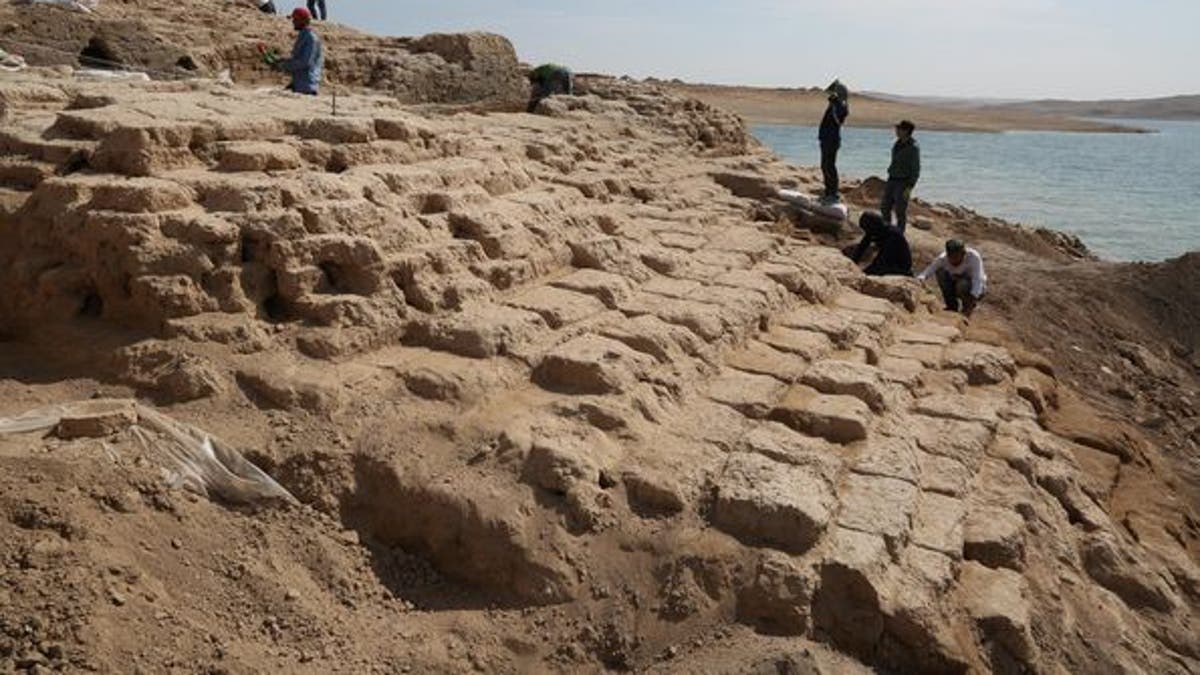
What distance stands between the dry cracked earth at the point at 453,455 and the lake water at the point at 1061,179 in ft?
24.9

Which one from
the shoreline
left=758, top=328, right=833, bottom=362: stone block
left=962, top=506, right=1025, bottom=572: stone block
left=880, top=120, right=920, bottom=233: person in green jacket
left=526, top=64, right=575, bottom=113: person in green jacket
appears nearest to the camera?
left=962, top=506, right=1025, bottom=572: stone block

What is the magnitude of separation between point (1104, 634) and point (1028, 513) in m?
0.54

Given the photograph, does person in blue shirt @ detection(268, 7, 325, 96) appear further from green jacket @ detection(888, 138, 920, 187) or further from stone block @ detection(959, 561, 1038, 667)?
stone block @ detection(959, 561, 1038, 667)

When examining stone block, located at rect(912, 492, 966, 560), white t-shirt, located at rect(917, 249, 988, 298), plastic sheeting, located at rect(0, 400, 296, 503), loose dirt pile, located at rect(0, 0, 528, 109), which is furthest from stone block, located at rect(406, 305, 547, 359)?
loose dirt pile, located at rect(0, 0, 528, 109)

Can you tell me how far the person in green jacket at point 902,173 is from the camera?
7523 millimetres

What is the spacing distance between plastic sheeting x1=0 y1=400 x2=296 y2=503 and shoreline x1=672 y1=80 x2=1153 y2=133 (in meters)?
34.0

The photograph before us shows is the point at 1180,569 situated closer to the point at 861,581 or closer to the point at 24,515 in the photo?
the point at 861,581

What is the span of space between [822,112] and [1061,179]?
15.8 metres

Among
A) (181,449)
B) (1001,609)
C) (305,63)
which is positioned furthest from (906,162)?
(181,449)

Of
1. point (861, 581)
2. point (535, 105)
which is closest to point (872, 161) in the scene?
point (535, 105)

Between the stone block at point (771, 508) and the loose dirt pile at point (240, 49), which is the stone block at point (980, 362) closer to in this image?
the stone block at point (771, 508)

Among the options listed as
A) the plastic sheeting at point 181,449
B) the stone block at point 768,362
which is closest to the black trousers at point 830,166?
the stone block at point 768,362

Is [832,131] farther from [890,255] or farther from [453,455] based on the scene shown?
[453,455]

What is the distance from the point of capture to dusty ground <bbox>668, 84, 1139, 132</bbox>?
39125 millimetres
